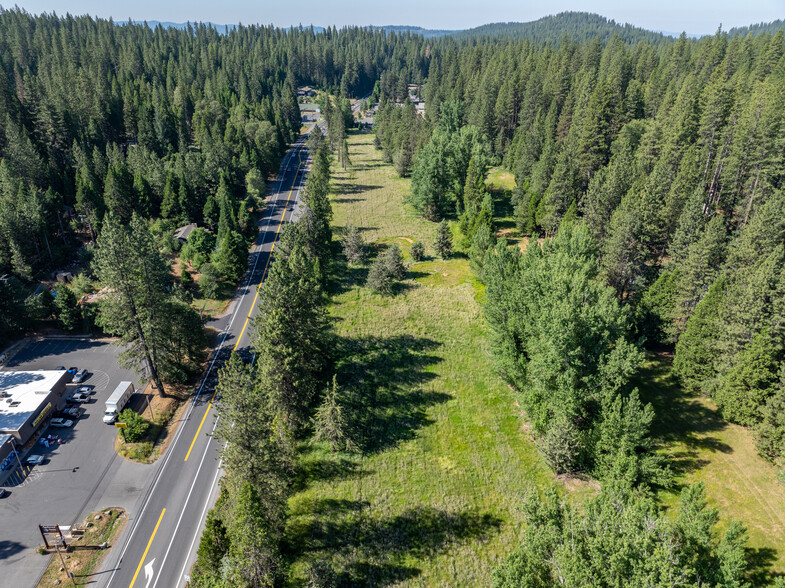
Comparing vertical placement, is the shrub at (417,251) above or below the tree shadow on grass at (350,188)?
below

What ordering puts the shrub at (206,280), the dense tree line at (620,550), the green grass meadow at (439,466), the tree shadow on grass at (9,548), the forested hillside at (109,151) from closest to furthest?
the dense tree line at (620,550) < the green grass meadow at (439,466) < the tree shadow on grass at (9,548) < the shrub at (206,280) < the forested hillside at (109,151)

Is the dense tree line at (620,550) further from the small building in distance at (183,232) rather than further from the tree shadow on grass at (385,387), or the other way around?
the small building in distance at (183,232)

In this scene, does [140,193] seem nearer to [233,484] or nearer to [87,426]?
[87,426]

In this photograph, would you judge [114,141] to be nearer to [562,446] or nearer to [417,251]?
[417,251]

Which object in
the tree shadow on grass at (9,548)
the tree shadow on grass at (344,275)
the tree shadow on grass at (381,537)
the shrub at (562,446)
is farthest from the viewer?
the tree shadow on grass at (344,275)

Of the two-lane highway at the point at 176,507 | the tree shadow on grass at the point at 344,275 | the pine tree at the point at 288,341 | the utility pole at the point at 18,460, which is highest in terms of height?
the pine tree at the point at 288,341

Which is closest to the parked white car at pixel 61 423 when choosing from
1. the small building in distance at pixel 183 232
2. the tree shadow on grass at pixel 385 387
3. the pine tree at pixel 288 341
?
the pine tree at pixel 288 341

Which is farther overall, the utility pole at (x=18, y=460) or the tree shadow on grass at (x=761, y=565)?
the utility pole at (x=18, y=460)

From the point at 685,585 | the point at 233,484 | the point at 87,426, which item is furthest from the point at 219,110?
the point at 685,585
